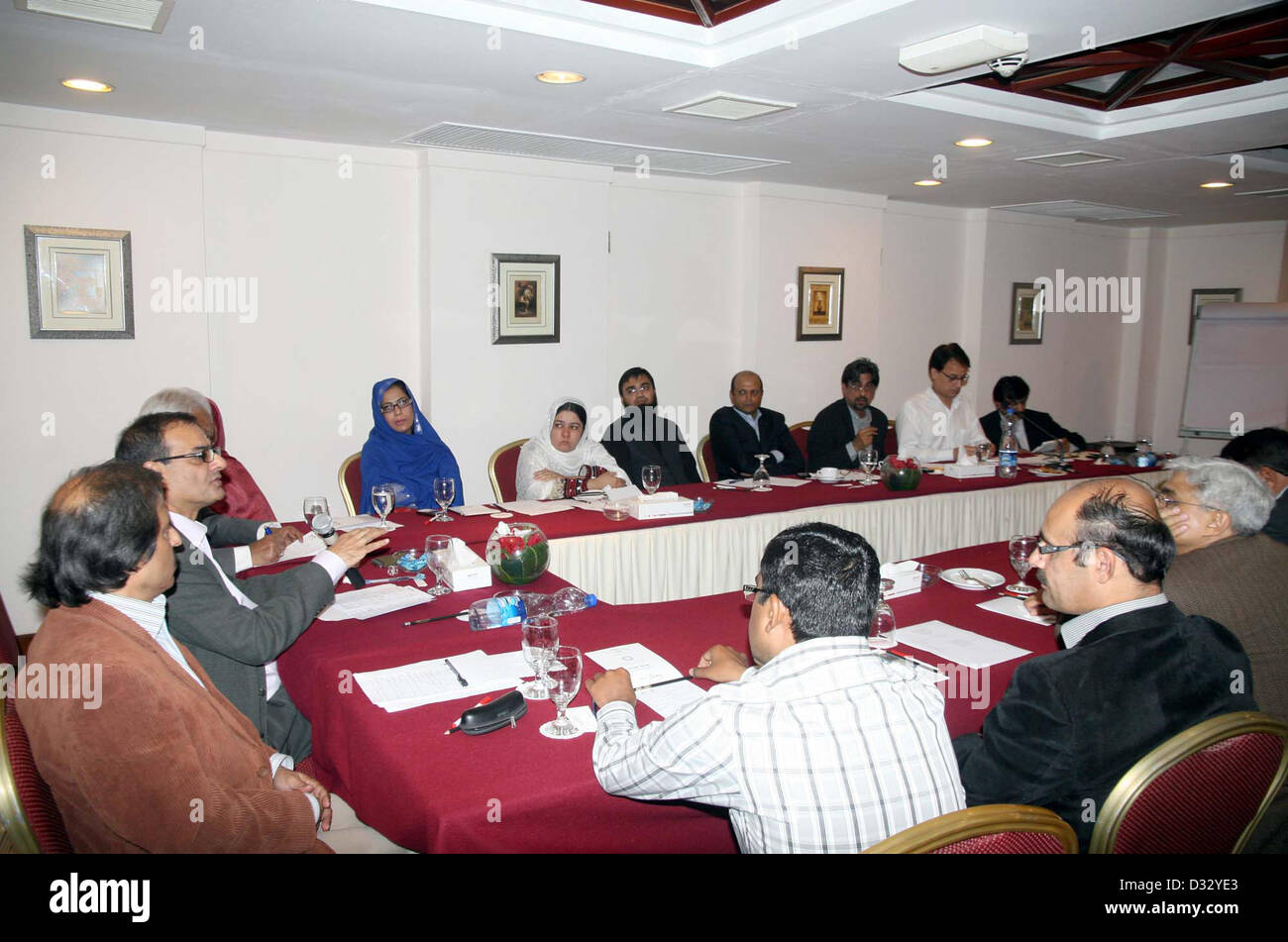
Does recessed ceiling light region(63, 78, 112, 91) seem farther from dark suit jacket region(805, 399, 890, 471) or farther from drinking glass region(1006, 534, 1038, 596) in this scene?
dark suit jacket region(805, 399, 890, 471)

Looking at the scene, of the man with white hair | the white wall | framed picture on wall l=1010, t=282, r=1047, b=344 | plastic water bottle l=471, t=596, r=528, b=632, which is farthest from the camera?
framed picture on wall l=1010, t=282, r=1047, b=344

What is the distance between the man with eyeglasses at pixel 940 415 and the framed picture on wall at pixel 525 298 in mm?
2416

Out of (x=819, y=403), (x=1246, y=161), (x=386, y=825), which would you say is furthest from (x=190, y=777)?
(x=1246, y=161)

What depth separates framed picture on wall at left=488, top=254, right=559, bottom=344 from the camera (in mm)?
5500

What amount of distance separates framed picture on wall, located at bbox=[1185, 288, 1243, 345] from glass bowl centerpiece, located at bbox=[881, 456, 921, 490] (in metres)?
6.08

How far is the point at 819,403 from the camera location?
7121 millimetres

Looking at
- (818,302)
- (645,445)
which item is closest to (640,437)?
(645,445)

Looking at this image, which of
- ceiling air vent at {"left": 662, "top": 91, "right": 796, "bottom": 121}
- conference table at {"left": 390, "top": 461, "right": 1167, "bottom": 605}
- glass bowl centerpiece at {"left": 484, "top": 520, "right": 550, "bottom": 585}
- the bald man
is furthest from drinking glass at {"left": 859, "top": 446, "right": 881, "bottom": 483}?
the bald man

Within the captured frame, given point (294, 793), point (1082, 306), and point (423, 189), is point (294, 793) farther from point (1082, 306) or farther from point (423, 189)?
point (1082, 306)

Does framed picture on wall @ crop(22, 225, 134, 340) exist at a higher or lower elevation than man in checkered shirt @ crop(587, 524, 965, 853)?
higher

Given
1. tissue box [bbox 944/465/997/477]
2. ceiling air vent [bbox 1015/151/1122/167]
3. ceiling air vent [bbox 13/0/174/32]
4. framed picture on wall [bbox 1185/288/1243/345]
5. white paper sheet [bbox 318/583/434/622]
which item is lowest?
white paper sheet [bbox 318/583/434/622]

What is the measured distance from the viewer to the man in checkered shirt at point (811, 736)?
1.33m
